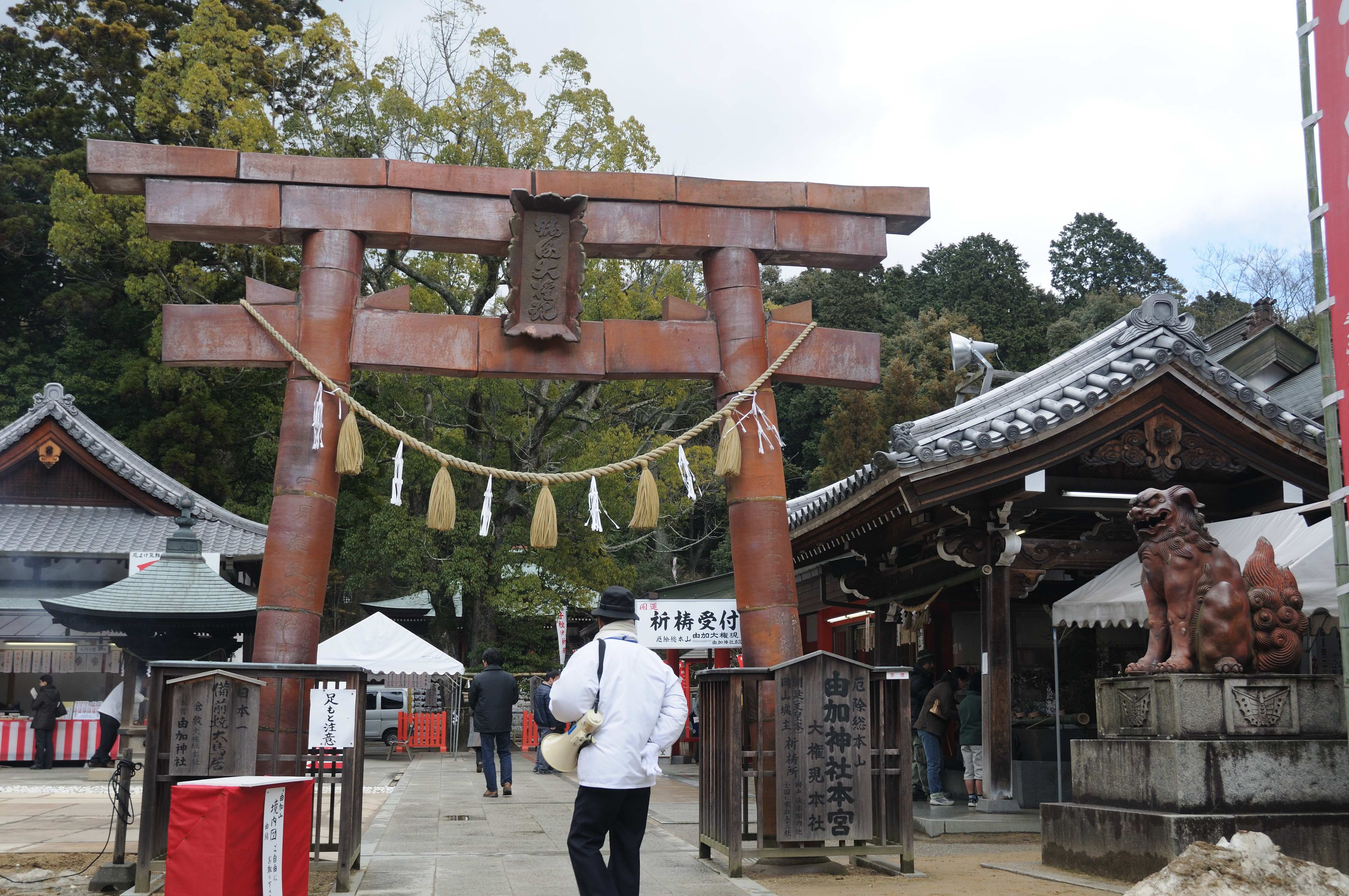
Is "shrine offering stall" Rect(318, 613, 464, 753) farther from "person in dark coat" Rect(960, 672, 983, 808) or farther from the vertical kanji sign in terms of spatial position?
the vertical kanji sign

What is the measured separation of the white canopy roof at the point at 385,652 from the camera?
67.8 feet

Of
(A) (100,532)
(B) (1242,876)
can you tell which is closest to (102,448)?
(A) (100,532)

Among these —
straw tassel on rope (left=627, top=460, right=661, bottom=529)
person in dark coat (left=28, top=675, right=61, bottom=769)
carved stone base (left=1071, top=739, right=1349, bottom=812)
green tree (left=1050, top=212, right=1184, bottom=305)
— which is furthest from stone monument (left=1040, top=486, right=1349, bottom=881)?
green tree (left=1050, top=212, right=1184, bottom=305)

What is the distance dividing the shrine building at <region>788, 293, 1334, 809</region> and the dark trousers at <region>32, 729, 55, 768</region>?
47.0 feet

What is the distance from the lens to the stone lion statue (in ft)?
23.7

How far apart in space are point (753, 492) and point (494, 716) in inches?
241

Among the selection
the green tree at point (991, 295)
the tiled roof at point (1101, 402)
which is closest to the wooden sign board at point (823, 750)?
the tiled roof at point (1101, 402)

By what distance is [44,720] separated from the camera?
62.7ft

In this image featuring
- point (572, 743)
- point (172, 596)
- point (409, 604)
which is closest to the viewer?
point (572, 743)

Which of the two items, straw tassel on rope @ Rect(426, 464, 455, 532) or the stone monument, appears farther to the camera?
straw tassel on rope @ Rect(426, 464, 455, 532)

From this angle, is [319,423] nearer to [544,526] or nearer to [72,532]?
[544,526]

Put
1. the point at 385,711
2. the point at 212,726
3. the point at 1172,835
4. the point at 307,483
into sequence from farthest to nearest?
the point at 385,711 → the point at 307,483 → the point at 212,726 → the point at 1172,835

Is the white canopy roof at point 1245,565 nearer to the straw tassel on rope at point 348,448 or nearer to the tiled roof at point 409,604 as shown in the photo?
the straw tassel on rope at point 348,448

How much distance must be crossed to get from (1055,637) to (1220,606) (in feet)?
10.6
